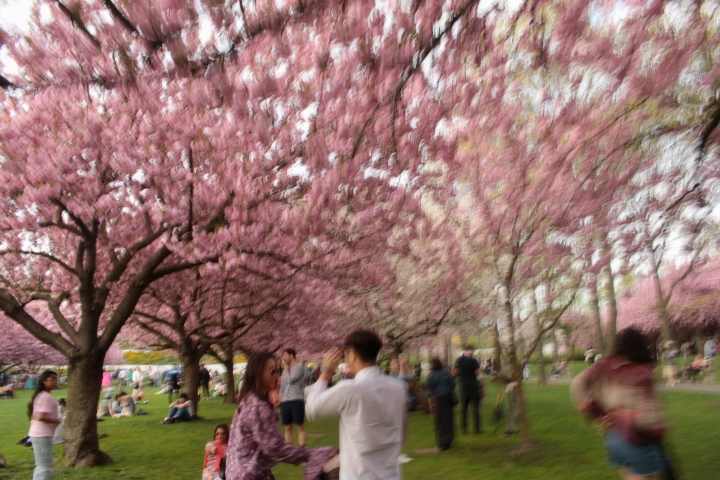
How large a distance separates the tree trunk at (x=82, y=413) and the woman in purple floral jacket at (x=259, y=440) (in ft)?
28.1

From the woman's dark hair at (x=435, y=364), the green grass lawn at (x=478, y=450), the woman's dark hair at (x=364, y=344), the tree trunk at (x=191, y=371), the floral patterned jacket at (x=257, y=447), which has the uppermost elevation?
the tree trunk at (x=191, y=371)

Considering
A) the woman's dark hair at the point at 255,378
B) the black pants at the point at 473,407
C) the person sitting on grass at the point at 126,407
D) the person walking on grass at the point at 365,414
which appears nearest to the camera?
the person walking on grass at the point at 365,414

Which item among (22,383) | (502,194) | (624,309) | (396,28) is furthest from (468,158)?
(22,383)

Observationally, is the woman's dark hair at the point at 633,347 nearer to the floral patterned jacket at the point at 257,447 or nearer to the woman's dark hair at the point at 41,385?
the floral patterned jacket at the point at 257,447

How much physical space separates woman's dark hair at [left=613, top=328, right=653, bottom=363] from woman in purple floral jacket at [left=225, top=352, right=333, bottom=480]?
200cm

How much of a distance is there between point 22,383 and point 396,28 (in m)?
54.7

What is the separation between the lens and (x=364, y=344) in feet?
11.4

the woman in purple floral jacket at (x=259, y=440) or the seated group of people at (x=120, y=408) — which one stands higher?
the seated group of people at (x=120, y=408)

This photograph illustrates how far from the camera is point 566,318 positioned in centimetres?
4853

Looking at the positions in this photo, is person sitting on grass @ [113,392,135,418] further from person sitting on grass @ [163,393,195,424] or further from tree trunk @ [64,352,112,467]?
tree trunk @ [64,352,112,467]

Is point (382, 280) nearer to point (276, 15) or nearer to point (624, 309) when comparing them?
point (276, 15)

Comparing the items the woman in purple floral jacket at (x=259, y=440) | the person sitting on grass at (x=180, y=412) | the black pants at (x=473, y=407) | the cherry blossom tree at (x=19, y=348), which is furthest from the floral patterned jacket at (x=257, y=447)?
the cherry blossom tree at (x=19, y=348)

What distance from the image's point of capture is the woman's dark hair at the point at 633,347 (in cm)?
403

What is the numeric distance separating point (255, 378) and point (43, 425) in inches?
175
